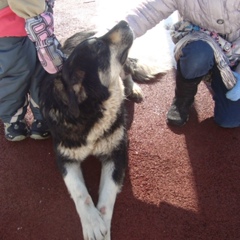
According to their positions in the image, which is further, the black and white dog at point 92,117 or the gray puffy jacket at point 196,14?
the gray puffy jacket at point 196,14

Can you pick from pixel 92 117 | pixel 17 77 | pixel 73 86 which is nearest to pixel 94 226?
pixel 92 117

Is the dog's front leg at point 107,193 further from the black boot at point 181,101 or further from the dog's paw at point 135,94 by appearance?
the dog's paw at point 135,94

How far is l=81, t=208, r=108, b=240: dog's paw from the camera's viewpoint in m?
1.92

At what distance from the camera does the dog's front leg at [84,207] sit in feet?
6.31

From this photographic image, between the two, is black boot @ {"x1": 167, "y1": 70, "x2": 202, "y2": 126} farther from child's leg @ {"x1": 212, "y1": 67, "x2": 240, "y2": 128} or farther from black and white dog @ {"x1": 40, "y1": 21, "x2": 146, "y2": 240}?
black and white dog @ {"x1": 40, "y1": 21, "x2": 146, "y2": 240}

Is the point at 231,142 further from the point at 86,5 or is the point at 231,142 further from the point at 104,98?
the point at 86,5

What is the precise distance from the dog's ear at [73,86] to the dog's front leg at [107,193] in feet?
1.56

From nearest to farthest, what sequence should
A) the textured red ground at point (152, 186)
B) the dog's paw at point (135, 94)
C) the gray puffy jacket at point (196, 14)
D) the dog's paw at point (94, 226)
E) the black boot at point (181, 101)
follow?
the dog's paw at point (94, 226), the textured red ground at point (152, 186), the gray puffy jacket at point (196, 14), the black boot at point (181, 101), the dog's paw at point (135, 94)

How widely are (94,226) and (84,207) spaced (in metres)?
0.14

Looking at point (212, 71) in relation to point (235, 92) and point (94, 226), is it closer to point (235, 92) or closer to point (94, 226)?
point (235, 92)

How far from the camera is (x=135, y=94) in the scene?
2973 mm

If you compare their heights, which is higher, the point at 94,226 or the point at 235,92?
the point at 235,92

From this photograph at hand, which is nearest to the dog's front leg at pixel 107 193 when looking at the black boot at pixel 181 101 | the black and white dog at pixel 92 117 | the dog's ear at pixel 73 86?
the black and white dog at pixel 92 117

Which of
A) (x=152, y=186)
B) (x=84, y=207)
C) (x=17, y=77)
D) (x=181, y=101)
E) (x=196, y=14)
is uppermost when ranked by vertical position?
(x=196, y=14)
